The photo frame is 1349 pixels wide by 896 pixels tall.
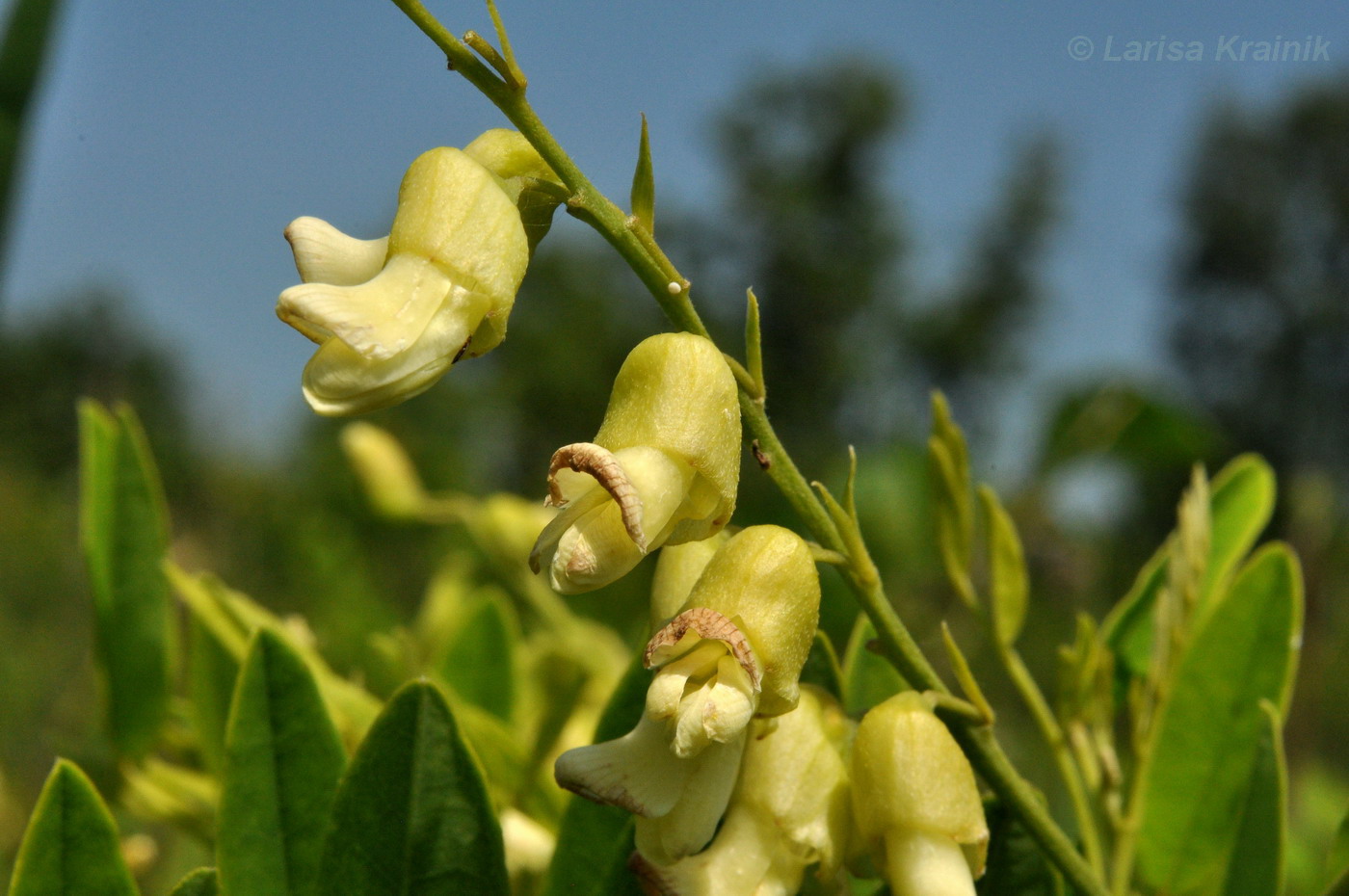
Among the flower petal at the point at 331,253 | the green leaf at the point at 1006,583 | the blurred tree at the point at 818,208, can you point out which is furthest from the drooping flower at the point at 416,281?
the blurred tree at the point at 818,208

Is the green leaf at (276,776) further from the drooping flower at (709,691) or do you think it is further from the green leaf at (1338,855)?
the green leaf at (1338,855)

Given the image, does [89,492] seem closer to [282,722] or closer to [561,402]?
[282,722]

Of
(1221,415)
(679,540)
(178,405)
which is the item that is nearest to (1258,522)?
(679,540)

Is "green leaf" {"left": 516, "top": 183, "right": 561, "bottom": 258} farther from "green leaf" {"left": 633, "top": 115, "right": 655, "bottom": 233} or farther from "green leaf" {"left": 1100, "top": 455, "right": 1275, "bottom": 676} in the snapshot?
"green leaf" {"left": 1100, "top": 455, "right": 1275, "bottom": 676}

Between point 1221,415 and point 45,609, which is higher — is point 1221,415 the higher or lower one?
the lower one

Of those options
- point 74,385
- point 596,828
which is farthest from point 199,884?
point 74,385

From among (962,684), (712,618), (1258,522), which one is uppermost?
(712,618)
